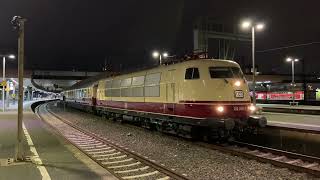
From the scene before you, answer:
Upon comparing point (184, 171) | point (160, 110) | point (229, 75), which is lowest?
point (184, 171)

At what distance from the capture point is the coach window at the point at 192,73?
15.0 m

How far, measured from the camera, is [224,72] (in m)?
15.2

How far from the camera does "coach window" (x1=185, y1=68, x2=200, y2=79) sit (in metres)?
15.0

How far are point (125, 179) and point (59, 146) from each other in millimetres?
6042

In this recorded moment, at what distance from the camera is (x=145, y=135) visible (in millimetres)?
18438

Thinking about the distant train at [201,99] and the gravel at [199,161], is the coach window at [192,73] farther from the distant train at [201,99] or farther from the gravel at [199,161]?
the gravel at [199,161]

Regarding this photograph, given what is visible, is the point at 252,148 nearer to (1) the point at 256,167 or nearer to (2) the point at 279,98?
(1) the point at 256,167

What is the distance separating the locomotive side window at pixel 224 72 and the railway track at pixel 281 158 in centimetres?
270

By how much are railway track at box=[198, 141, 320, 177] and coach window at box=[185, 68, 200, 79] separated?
262cm

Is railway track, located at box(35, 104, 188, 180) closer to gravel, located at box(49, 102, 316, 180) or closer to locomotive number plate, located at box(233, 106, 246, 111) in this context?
gravel, located at box(49, 102, 316, 180)

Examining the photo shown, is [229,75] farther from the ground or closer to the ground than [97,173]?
farther from the ground

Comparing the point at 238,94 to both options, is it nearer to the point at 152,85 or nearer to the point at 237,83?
the point at 237,83

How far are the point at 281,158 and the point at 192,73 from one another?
4.98 m

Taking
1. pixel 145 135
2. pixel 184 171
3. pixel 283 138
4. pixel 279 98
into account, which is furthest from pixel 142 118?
pixel 279 98
